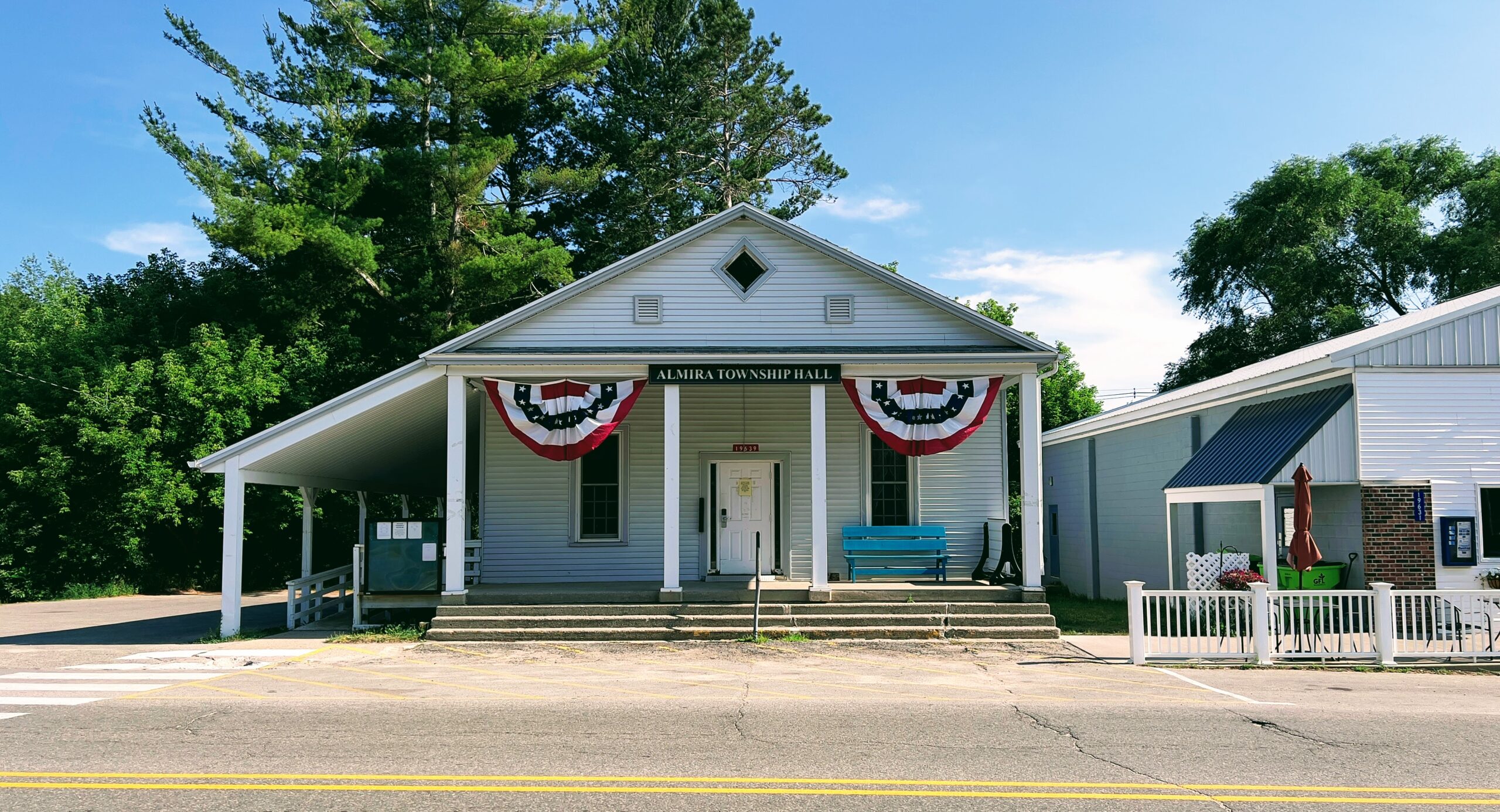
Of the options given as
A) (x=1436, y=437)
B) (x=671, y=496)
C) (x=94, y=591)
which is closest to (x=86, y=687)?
(x=671, y=496)

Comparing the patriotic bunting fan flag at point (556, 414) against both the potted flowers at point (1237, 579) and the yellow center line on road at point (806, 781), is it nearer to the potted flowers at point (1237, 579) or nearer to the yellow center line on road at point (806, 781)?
the yellow center line on road at point (806, 781)

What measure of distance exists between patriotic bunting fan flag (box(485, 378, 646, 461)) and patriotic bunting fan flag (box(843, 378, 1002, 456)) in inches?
151

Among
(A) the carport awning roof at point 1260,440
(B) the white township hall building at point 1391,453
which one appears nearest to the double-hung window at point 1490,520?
(B) the white township hall building at point 1391,453

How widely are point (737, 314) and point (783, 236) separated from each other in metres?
1.56

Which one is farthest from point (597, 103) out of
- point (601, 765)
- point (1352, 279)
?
point (601, 765)

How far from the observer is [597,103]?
36.3m

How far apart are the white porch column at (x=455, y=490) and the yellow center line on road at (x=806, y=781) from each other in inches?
313

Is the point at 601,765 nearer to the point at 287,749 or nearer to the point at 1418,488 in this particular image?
the point at 287,749

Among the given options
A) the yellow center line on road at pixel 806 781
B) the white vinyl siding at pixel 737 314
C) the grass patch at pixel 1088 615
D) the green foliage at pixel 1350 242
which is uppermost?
the green foliage at pixel 1350 242

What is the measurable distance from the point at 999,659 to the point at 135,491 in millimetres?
22822

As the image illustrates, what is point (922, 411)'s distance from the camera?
15625 mm

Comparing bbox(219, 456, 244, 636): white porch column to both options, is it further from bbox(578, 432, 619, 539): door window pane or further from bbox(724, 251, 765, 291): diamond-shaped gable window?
bbox(724, 251, 765, 291): diamond-shaped gable window

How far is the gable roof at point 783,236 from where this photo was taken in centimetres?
1605

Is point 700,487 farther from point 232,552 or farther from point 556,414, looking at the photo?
point 232,552
